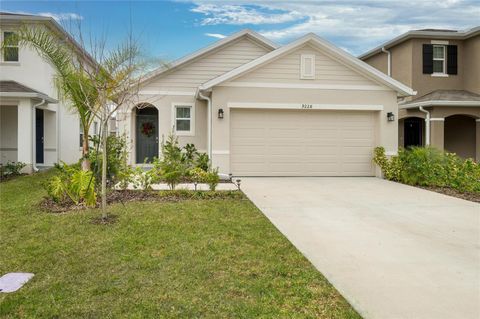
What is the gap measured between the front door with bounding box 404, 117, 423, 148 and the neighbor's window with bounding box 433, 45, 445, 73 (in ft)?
8.44

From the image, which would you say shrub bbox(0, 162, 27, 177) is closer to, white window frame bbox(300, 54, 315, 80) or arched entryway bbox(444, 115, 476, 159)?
white window frame bbox(300, 54, 315, 80)

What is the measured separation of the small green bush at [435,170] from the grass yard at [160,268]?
663cm

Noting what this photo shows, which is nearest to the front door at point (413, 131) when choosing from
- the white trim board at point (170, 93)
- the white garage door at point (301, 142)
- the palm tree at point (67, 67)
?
the white garage door at point (301, 142)

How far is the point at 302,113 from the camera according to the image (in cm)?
1384

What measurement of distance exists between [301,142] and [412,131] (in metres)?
8.98

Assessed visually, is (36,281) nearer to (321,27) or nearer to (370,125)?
(370,125)

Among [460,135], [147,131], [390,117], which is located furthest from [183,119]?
[460,135]

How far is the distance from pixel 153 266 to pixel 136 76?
18.1ft

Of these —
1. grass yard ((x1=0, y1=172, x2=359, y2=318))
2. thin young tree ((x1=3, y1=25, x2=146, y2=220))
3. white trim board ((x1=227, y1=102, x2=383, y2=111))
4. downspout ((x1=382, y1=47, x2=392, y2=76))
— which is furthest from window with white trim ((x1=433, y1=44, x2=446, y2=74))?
grass yard ((x1=0, y1=172, x2=359, y2=318))

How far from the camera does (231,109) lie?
13422 millimetres

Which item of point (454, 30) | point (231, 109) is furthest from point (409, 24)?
point (231, 109)

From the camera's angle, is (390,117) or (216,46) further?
(216,46)

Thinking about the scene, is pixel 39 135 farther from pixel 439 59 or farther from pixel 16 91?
pixel 439 59

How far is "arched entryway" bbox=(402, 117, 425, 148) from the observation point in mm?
19609
